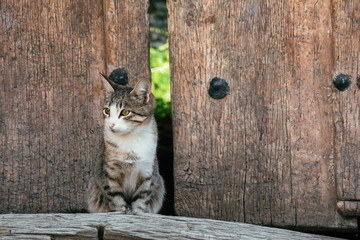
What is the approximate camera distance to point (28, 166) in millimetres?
2826

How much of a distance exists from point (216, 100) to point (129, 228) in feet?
3.05

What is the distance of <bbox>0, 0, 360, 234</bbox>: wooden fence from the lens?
265cm

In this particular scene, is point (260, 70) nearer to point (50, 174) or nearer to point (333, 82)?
point (333, 82)

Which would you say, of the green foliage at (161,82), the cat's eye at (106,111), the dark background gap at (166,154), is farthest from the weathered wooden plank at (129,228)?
the green foliage at (161,82)

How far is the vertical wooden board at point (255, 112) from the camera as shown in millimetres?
2662

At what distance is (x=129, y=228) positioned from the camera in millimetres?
2203

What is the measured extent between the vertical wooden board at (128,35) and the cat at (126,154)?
0.49 ft

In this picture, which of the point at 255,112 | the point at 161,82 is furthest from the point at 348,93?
the point at 161,82

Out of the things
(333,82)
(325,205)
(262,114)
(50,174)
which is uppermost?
(333,82)

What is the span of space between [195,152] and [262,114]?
0.45m

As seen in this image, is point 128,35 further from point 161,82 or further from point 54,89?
point 161,82

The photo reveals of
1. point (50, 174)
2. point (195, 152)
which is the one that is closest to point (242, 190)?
point (195, 152)

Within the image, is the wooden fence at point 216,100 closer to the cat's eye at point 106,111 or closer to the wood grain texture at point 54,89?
the wood grain texture at point 54,89

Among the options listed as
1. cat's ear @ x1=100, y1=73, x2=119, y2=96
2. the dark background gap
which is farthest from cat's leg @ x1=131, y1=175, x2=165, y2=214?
cat's ear @ x1=100, y1=73, x2=119, y2=96
